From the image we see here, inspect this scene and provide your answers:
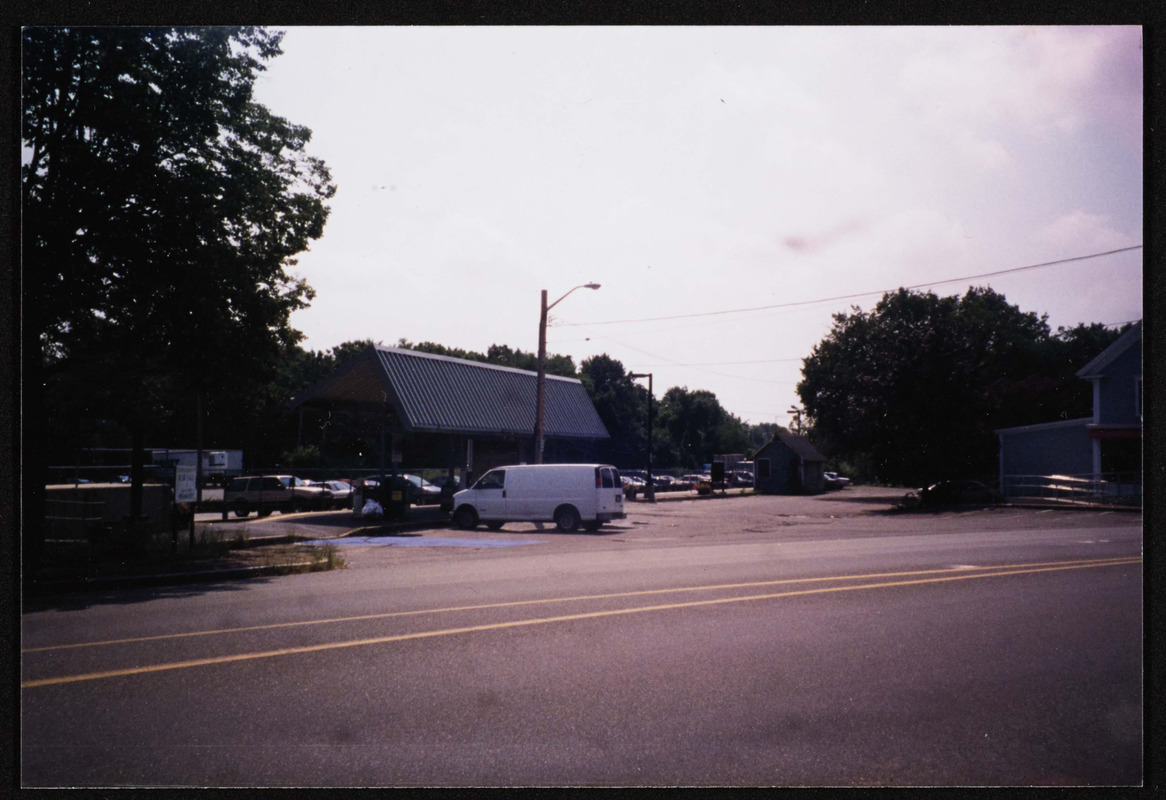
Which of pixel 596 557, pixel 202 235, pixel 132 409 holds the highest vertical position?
pixel 202 235

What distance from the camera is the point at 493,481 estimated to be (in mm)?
25141

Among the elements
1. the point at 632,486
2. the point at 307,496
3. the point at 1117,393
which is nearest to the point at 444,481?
the point at 307,496

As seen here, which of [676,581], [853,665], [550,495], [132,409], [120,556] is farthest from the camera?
[550,495]

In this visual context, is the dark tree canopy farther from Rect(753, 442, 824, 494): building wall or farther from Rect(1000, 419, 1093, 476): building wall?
Rect(753, 442, 824, 494): building wall

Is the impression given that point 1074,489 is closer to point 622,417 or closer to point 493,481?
point 493,481

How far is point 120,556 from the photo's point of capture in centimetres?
1445

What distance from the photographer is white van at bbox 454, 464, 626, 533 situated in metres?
24.4

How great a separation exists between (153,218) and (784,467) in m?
59.9

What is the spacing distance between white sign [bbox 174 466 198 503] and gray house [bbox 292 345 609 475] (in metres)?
11.4

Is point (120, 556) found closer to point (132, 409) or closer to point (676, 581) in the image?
point (132, 409)

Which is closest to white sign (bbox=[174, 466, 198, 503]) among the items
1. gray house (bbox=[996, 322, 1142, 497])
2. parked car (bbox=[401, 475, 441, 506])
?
parked car (bbox=[401, 475, 441, 506])

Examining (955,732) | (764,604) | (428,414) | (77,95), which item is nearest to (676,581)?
(764,604)

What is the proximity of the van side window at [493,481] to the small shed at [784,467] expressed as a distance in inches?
1796
